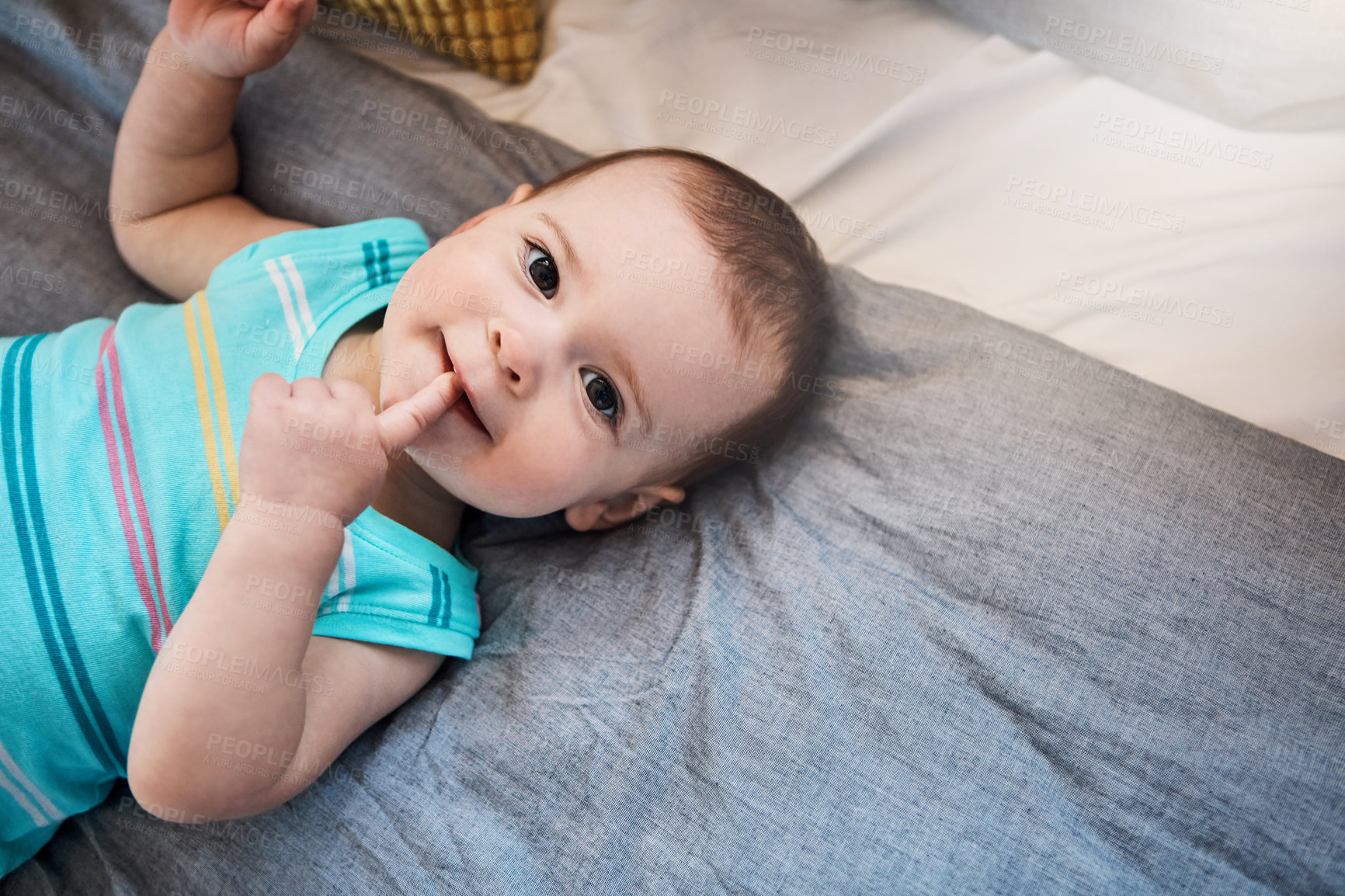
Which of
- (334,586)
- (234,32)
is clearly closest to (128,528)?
(334,586)

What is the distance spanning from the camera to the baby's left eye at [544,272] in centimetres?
105

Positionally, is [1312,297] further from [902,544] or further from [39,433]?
[39,433]

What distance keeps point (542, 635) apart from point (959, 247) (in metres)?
0.92

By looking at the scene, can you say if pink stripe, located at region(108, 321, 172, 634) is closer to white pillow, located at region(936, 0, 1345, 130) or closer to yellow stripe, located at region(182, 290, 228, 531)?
yellow stripe, located at region(182, 290, 228, 531)

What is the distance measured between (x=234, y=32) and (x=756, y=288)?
830 mm

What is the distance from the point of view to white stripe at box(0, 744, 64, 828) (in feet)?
3.47

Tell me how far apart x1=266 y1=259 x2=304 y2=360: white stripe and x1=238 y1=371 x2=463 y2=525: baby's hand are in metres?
0.25

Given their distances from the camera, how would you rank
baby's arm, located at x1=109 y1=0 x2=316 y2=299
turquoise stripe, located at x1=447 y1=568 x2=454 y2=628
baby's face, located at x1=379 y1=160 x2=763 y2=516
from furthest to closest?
baby's arm, located at x1=109 y1=0 x2=316 y2=299 < turquoise stripe, located at x1=447 y1=568 x2=454 y2=628 < baby's face, located at x1=379 y1=160 x2=763 y2=516

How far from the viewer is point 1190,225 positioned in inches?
53.1

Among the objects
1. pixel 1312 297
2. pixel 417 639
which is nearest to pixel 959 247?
pixel 1312 297

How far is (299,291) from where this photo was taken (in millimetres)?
1203

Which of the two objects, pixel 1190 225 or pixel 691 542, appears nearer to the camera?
pixel 691 542

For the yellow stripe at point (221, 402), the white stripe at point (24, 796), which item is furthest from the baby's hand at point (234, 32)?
the white stripe at point (24, 796)

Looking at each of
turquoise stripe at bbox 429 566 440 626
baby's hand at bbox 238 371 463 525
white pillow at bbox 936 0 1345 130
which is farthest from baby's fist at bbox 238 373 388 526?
white pillow at bbox 936 0 1345 130
